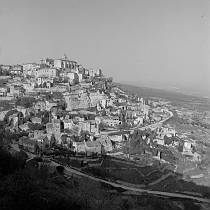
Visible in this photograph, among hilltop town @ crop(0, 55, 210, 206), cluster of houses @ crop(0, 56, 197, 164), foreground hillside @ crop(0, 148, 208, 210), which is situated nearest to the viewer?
foreground hillside @ crop(0, 148, 208, 210)

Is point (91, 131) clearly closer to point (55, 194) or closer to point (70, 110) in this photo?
point (70, 110)

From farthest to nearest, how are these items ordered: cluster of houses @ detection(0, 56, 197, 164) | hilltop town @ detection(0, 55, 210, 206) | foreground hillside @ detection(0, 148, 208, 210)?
cluster of houses @ detection(0, 56, 197, 164) < hilltop town @ detection(0, 55, 210, 206) < foreground hillside @ detection(0, 148, 208, 210)

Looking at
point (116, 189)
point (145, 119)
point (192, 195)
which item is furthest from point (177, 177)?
point (145, 119)

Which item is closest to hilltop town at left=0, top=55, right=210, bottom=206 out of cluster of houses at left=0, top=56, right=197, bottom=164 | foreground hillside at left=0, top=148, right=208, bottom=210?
cluster of houses at left=0, top=56, right=197, bottom=164

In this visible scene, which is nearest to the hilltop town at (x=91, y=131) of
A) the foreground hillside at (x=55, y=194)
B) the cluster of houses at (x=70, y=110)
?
the cluster of houses at (x=70, y=110)

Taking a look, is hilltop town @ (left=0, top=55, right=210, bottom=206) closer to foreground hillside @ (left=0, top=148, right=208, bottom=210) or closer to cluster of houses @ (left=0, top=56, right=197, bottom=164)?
cluster of houses @ (left=0, top=56, right=197, bottom=164)

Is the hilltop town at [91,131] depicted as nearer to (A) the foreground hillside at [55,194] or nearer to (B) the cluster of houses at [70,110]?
(B) the cluster of houses at [70,110]

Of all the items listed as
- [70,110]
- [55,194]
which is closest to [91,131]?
[70,110]

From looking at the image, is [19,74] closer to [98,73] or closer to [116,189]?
[98,73]
